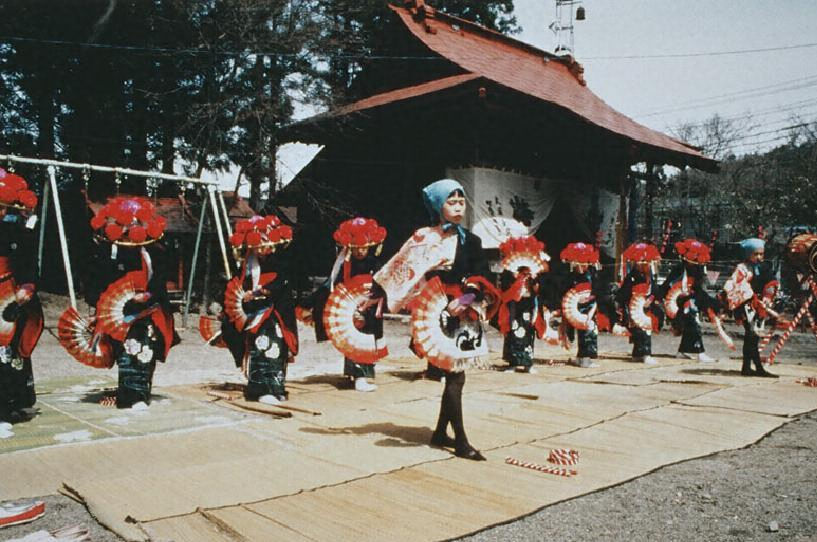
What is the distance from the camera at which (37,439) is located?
4.98 metres

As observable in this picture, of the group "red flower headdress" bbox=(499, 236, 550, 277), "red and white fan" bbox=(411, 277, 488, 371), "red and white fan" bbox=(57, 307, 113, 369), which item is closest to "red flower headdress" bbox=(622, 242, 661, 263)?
"red flower headdress" bbox=(499, 236, 550, 277)

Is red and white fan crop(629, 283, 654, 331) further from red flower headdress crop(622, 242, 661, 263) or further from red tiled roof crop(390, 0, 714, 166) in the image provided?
red tiled roof crop(390, 0, 714, 166)

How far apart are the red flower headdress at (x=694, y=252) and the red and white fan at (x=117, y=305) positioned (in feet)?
25.9

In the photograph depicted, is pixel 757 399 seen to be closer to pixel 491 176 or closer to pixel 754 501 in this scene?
pixel 754 501

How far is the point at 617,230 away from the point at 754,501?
13.2 m

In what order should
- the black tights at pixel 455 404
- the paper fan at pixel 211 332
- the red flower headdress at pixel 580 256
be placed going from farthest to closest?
the red flower headdress at pixel 580 256, the paper fan at pixel 211 332, the black tights at pixel 455 404

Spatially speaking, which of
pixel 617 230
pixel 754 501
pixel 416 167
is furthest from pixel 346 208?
pixel 754 501

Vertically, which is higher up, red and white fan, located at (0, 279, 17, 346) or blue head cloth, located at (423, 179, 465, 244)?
blue head cloth, located at (423, 179, 465, 244)

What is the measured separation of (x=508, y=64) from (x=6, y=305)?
14.5m

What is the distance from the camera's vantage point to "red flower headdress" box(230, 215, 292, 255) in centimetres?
682

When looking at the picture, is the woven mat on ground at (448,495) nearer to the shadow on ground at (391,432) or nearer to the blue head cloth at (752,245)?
the shadow on ground at (391,432)

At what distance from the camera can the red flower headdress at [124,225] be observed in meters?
6.21

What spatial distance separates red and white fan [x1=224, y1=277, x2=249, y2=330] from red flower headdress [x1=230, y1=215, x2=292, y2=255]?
43 centimetres

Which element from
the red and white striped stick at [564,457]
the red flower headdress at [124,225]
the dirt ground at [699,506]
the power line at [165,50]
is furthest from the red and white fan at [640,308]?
the power line at [165,50]
